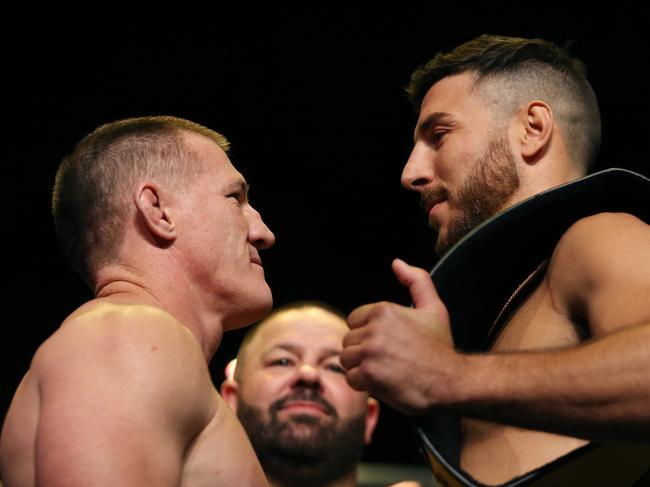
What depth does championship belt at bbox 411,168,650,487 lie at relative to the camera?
3.79ft

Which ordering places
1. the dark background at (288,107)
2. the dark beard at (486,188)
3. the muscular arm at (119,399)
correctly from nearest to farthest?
the muscular arm at (119,399) < the dark beard at (486,188) < the dark background at (288,107)

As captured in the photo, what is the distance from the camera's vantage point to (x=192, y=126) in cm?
157

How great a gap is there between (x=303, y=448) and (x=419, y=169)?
0.89 metres

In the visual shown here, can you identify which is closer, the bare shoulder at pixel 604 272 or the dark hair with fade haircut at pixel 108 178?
the bare shoulder at pixel 604 272

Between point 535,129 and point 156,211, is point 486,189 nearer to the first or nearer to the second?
point 535,129

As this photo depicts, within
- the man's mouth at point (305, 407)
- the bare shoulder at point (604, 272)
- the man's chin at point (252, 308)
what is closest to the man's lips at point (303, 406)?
the man's mouth at point (305, 407)

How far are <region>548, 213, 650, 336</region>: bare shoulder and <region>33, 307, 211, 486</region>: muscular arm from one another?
492 millimetres

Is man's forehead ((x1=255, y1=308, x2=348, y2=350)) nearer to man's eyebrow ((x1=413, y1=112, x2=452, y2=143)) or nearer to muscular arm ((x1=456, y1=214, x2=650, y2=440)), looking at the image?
man's eyebrow ((x1=413, y1=112, x2=452, y2=143))

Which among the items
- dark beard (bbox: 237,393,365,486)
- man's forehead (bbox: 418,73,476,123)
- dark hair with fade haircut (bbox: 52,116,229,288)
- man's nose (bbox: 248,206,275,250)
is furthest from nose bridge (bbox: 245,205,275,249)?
dark beard (bbox: 237,393,365,486)

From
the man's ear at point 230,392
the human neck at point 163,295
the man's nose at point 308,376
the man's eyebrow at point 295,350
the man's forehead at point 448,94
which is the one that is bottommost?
the man's ear at point 230,392

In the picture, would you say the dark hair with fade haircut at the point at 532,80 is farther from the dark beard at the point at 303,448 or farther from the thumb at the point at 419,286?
the dark beard at the point at 303,448

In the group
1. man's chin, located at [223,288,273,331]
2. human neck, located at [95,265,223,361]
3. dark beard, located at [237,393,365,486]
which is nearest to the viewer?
human neck, located at [95,265,223,361]

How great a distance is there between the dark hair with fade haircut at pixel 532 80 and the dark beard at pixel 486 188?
11 centimetres

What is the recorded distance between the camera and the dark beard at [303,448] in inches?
92.1
